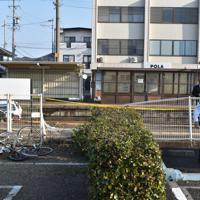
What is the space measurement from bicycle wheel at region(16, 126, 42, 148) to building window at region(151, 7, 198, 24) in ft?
97.2

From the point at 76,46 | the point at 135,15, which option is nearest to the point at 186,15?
the point at 135,15

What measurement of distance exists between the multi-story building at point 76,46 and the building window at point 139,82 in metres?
28.4

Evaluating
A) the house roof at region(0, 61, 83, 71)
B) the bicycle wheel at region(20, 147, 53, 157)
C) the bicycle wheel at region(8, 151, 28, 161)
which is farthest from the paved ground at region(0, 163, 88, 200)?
the house roof at region(0, 61, 83, 71)

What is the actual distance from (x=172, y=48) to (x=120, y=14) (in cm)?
575

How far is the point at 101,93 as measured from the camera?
1378 inches

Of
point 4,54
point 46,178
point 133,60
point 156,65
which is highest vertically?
point 4,54

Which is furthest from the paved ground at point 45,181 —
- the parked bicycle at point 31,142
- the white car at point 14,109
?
the white car at point 14,109

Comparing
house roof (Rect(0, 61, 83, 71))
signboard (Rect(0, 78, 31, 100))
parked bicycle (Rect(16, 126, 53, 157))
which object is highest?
house roof (Rect(0, 61, 83, 71))

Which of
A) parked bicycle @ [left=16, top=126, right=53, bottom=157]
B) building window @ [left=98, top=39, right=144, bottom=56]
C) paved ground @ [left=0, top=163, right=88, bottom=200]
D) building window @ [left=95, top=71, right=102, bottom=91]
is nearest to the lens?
paved ground @ [left=0, top=163, right=88, bottom=200]

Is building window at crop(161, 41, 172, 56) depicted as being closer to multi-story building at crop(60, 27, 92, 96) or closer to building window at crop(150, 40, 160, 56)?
building window at crop(150, 40, 160, 56)

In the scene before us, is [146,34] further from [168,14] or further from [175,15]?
[175,15]

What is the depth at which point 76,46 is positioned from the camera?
6712 centimetres

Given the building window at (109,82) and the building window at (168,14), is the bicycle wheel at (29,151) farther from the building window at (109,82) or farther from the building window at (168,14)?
the building window at (168,14)

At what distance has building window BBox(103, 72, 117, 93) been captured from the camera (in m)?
34.7
